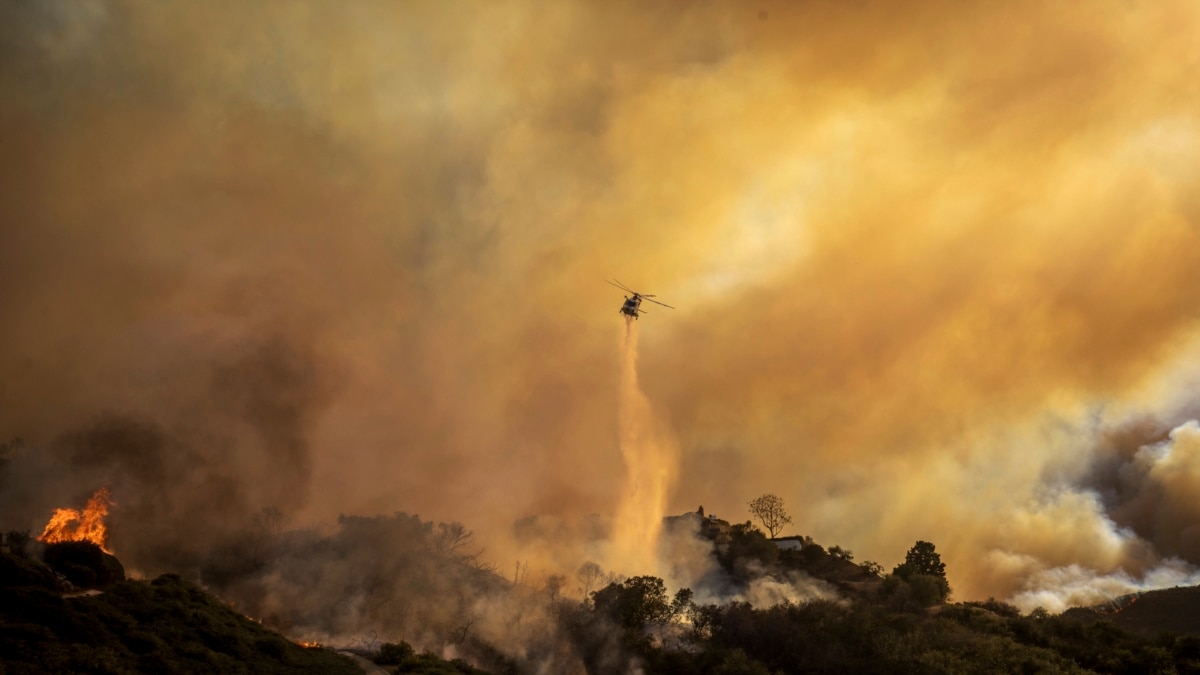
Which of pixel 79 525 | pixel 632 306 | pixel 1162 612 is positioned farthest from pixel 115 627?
pixel 1162 612

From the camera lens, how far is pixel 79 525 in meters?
69.4

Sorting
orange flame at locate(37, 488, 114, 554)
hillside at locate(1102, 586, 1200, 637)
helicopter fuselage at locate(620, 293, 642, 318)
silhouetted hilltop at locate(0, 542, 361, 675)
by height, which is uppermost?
helicopter fuselage at locate(620, 293, 642, 318)

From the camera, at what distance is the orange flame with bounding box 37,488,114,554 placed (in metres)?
65.8

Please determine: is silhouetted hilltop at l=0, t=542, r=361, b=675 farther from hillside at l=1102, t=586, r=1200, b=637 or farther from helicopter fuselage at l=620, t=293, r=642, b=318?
hillside at l=1102, t=586, r=1200, b=637

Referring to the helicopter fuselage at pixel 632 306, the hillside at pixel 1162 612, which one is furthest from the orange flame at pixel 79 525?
the hillside at pixel 1162 612

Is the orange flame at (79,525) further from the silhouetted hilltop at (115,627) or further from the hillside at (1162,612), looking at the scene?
the hillside at (1162,612)

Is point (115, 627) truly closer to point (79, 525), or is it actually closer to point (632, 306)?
point (79, 525)

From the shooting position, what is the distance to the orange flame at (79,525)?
216 feet

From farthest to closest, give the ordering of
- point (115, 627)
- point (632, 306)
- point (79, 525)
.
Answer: point (632, 306)
point (79, 525)
point (115, 627)

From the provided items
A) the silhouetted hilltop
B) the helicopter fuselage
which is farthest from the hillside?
the silhouetted hilltop

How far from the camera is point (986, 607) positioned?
87188 mm

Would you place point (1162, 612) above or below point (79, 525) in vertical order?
below

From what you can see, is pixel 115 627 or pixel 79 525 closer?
pixel 115 627

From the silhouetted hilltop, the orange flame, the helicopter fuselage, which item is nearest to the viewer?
the silhouetted hilltop
